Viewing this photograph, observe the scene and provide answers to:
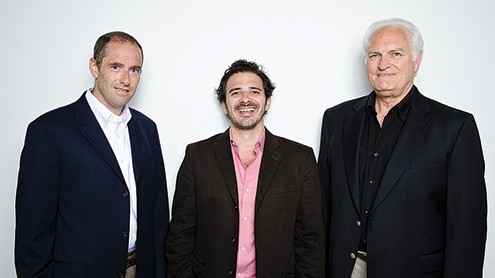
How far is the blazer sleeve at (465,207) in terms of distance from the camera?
193 cm

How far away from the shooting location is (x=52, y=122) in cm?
189

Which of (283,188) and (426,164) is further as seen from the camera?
(283,188)

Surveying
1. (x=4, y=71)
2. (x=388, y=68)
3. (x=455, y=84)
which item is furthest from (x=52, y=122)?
(x=455, y=84)

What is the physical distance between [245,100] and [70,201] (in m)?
1.03

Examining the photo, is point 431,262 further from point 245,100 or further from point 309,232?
point 245,100

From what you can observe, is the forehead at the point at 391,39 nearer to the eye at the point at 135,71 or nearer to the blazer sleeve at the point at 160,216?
the eye at the point at 135,71

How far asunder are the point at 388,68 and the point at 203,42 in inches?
46.1

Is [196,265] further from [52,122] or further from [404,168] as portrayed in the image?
[404,168]

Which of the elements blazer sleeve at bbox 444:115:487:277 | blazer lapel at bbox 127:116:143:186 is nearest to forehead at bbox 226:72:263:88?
blazer lapel at bbox 127:116:143:186

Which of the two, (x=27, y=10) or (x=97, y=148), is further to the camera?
(x=27, y=10)

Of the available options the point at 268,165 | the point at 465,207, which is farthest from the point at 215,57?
the point at 465,207

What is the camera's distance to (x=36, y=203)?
5.99 ft

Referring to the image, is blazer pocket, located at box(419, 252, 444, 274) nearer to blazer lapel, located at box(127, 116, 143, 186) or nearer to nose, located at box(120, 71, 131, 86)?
blazer lapel, located at box(127, 116, 143, 186)

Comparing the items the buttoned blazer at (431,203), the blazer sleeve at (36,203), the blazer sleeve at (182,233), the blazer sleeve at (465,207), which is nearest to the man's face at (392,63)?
the buttoned blazer at (431,203)
